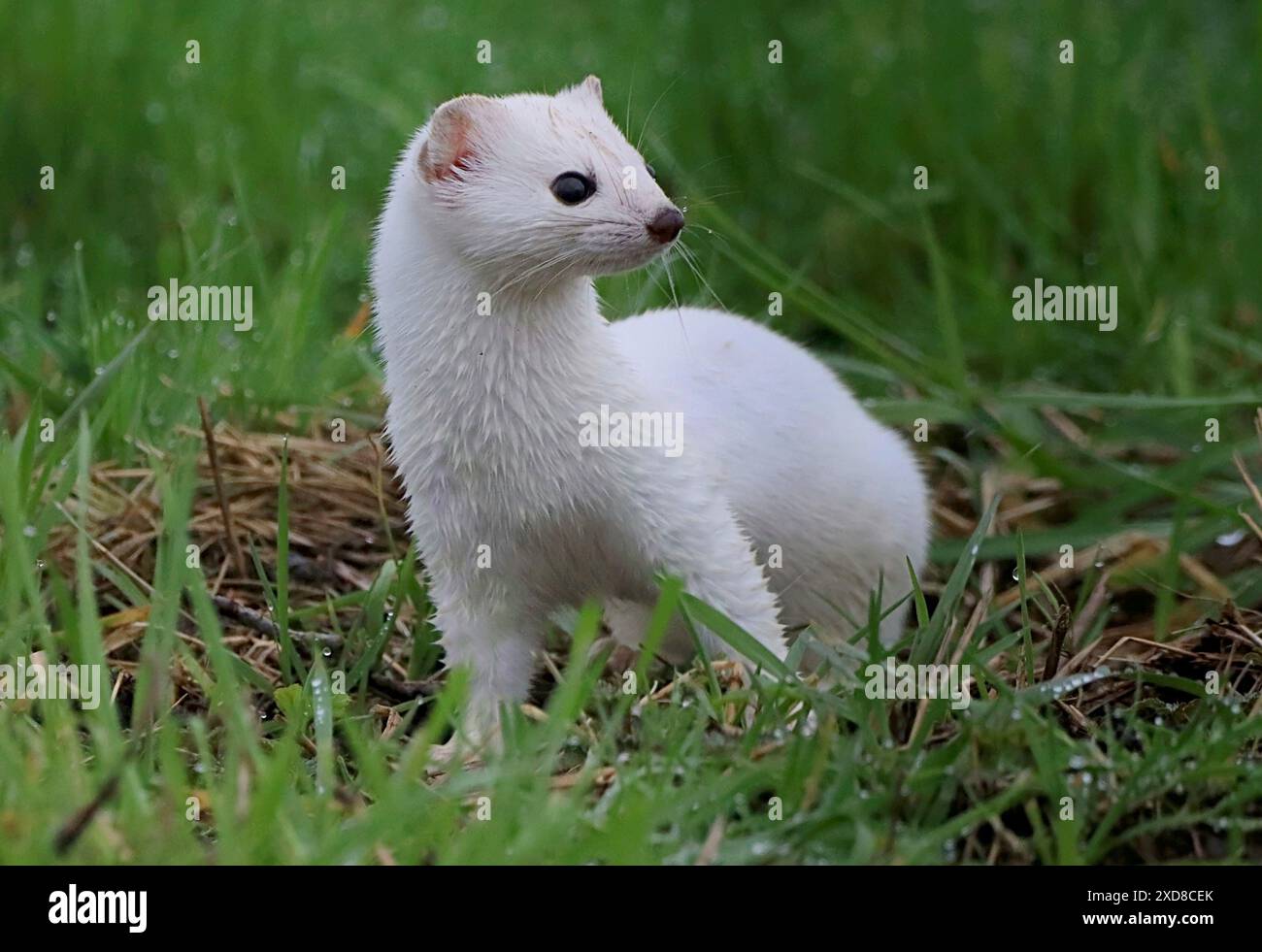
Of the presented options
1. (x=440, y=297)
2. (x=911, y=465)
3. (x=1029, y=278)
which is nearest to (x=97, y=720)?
(x=440, y=297)

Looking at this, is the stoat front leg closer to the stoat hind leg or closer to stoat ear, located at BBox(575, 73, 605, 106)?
the stoat hind leg

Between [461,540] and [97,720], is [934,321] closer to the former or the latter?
[461,540]

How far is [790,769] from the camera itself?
237 cm

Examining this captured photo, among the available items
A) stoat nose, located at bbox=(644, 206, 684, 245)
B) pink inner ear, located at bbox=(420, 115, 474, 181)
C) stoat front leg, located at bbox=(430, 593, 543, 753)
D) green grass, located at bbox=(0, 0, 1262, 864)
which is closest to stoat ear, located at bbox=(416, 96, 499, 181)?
pink inner ear, located at bbox=(420, 115, 474, 181)

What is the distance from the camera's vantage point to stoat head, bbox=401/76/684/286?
2.70 m

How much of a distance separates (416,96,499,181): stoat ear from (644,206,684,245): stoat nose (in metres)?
0.35

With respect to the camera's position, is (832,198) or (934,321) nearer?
(934,321)

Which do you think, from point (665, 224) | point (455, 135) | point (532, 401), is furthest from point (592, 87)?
point (532, 401)

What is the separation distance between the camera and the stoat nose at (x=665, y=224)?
8.80 ft

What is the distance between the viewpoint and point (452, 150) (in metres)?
2.79

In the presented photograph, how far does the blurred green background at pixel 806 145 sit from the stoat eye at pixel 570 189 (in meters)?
1.85
